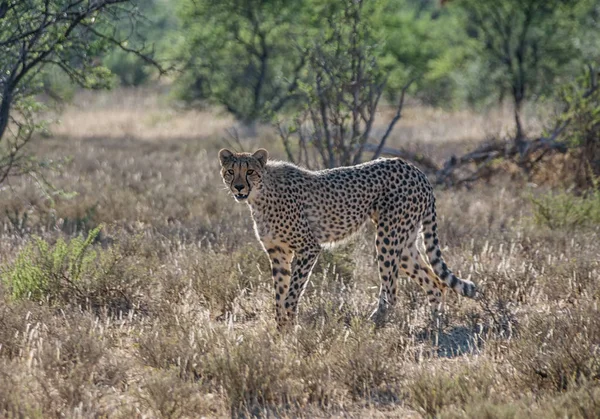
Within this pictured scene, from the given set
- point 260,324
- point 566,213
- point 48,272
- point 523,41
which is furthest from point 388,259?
point 523,41

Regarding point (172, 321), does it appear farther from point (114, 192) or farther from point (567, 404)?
point (114, 192)

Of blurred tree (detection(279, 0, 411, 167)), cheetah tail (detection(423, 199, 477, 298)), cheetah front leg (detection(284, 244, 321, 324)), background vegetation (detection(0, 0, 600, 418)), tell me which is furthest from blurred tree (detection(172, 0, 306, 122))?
cheetah front leg (detection(284, 244, 321, 324))

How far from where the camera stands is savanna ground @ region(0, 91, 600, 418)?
164 inches

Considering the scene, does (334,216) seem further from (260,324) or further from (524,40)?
(524,40)

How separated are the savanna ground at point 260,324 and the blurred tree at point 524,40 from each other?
1226 centimetres

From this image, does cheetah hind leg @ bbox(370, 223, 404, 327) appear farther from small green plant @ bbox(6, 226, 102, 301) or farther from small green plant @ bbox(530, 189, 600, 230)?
small green plant @ bbox(530, 189, 600, 230)

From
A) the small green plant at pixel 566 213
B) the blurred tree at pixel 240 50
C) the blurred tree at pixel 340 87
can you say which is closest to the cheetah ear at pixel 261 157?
the blurred tree at pixel 340 87

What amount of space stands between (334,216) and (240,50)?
15.4 meters

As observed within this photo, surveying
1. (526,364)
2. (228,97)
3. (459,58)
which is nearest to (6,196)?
(526,364)

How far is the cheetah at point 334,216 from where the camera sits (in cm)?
551

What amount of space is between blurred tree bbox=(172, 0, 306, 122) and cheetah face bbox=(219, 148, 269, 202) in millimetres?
14001

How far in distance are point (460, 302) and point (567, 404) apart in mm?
2258

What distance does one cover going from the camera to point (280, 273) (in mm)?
5570

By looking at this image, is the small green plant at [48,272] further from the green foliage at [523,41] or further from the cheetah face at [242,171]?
the green foliage at [523,41]
